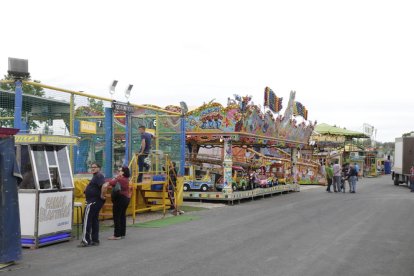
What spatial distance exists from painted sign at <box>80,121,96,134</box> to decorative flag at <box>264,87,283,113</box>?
11.1 m

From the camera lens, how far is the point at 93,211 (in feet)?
32.9

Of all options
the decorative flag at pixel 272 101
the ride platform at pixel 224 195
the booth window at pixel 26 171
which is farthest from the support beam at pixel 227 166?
the booth window at pixel 26 171

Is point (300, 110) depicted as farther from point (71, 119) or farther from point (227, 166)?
point (71, 119)

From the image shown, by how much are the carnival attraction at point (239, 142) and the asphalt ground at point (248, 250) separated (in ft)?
17.9

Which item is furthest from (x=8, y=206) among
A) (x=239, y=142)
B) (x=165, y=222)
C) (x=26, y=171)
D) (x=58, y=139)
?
(x=239, y=142)

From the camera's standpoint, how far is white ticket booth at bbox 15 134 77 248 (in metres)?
9.73

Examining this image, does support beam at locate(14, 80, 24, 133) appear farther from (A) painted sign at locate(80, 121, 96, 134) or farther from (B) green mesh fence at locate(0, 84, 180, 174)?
(A) painted sign at locate(80, 121, 96, 134)

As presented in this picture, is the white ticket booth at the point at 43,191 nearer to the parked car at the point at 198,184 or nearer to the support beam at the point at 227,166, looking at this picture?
the support beam at the point at 227,166

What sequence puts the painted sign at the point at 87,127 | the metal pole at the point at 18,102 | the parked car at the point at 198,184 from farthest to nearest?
the parked car at the point at 198,184 → the painted sign at the point at 87,127 → the metal pole at the point at 18,102

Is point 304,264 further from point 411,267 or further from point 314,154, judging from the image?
point 314,154

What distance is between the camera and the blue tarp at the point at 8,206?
799 centimetres

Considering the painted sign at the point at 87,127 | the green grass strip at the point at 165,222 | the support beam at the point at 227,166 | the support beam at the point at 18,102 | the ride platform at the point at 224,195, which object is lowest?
the green grass strip at the point at 165,222

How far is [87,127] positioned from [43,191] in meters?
3.69

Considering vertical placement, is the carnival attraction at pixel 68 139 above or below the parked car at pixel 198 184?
above
